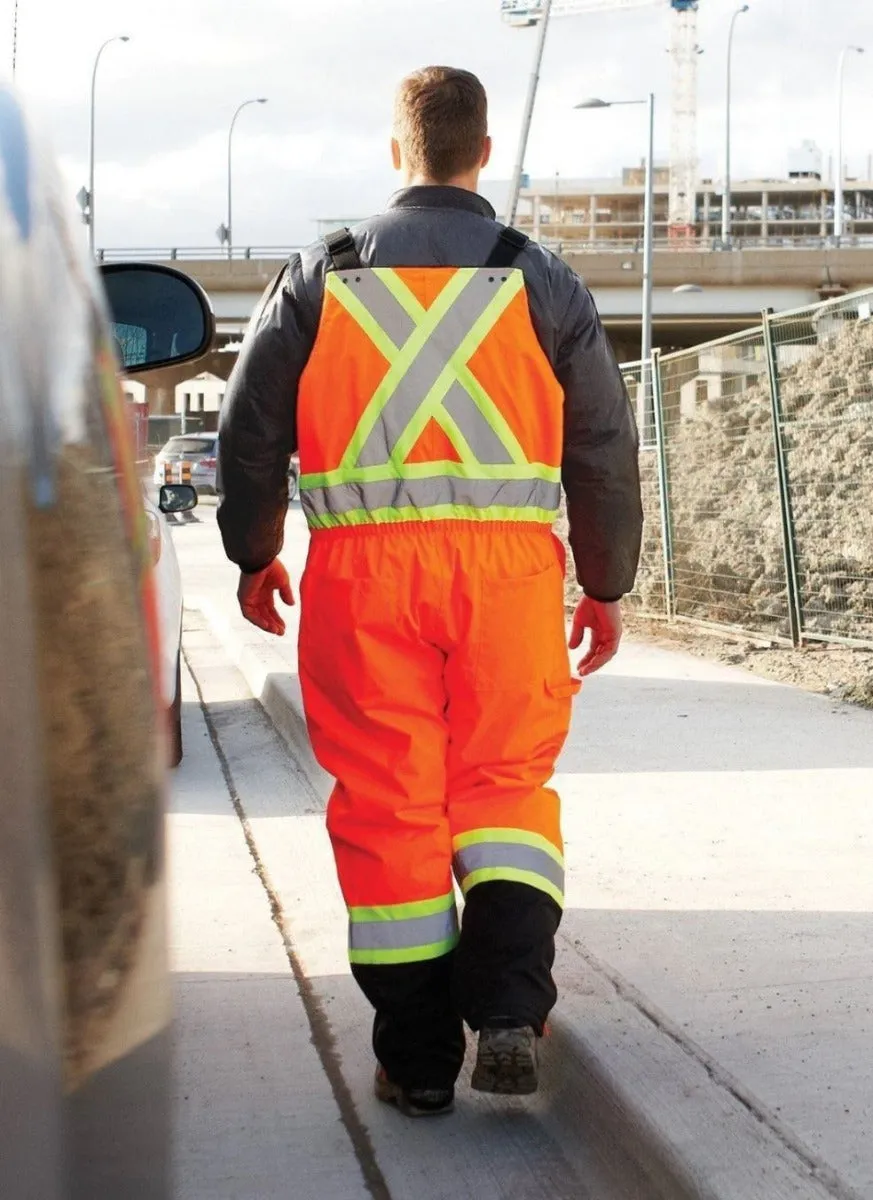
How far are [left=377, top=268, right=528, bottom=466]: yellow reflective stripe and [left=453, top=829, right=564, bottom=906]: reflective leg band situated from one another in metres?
0.70

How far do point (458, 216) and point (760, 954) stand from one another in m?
1.83

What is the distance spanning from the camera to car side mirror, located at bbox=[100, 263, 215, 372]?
3.16 meters

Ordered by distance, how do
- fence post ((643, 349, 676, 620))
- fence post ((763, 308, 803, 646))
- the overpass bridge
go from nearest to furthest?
1. fence post ((763, 308, 803, 646))
2. fence post ((643, 349, 676, 620))
3. the overpass bridge

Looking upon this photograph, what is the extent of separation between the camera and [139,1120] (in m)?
1.47

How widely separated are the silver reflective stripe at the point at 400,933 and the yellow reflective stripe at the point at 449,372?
0.85 meters

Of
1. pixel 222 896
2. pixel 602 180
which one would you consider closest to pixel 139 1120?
pixel 222 896

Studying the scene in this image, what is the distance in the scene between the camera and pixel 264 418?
144 inches

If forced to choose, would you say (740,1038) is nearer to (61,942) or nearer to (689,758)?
(61,942)

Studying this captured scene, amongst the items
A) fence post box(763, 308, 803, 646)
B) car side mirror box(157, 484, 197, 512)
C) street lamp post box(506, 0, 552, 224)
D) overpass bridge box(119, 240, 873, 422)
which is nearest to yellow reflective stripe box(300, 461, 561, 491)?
car side mirror box(157, 484, 197, 512)

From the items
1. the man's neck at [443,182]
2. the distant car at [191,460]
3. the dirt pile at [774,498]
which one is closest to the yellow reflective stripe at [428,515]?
the man's neck at [443,182]

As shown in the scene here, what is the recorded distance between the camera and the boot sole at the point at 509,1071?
349 cm

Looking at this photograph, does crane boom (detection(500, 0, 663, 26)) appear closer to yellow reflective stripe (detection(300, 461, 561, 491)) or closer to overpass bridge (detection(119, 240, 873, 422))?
overpass bridge (detection(119, 240, 873, 422))

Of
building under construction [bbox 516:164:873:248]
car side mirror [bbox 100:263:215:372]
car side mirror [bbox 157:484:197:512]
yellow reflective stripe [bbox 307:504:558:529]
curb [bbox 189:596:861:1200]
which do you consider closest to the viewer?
curb [bbox 189:596:861:1200]

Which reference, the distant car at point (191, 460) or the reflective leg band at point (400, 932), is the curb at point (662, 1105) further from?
the distant car at point (191, 460)
